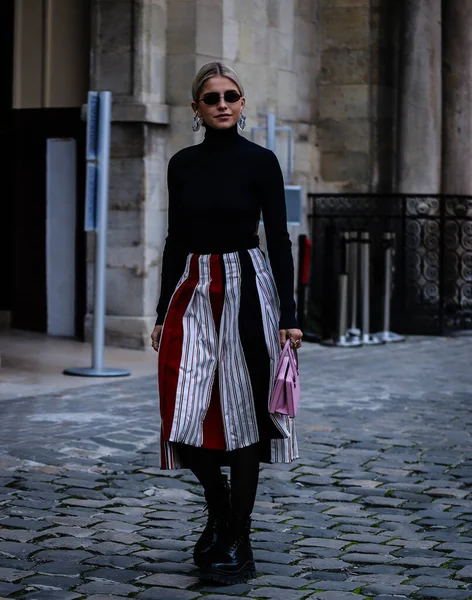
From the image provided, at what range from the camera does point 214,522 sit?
4.88 m

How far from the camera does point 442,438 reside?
26.6ft

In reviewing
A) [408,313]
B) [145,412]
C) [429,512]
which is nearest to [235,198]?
[429,512]

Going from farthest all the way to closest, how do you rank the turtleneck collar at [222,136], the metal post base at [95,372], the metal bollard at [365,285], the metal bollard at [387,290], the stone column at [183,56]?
the metal bollard at [387,290] < the metal bollard at [365,285] < the stone column at [183,56] < the metal post base at [95,372] < the turtleneck collar at [222,136]

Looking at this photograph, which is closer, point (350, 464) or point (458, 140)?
point (350, 464)

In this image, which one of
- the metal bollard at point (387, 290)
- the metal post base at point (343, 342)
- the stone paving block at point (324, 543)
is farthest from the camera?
the metal bollard at point (387, 290)

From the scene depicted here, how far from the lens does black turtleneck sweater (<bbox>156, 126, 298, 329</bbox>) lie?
4.79 metres

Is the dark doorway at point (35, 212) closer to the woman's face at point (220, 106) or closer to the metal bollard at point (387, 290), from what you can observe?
the metal bollard at point (387, 290)

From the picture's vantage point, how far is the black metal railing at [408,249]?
15758 millimetres

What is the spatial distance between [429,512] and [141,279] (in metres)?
7.10

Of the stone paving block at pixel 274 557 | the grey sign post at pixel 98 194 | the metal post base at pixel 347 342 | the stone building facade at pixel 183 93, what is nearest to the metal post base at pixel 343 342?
the metal post base at pixel 347 342

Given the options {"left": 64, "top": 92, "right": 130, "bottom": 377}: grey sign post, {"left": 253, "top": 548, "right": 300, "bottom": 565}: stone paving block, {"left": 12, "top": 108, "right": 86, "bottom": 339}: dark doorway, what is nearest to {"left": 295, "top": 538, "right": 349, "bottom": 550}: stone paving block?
{"left": 253, "top": 548, "right": 300, "bottom": 565}: stone paving block

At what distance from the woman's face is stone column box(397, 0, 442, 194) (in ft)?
38.6

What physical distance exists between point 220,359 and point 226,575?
2.37 feet

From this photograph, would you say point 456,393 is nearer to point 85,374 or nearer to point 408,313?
point 85,374
